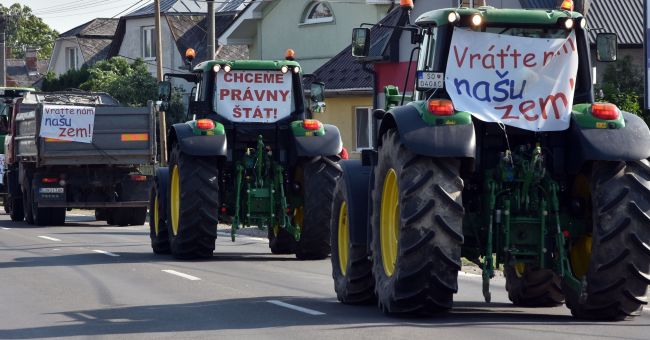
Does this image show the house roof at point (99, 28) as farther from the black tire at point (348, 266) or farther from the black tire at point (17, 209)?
the black tire at point (348, 266)

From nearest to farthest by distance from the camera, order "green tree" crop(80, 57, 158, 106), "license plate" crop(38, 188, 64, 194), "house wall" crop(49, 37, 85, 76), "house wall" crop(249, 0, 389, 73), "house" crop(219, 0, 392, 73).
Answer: "license plate" crop(38, 188, 64, 194)
"house wall" crop(249, 0, 389, 73)
"house" crop(219, 0, 392, 73)
"green tree" crop(80, 57, 158, 106)
"house wall" crop(49, 37, 85, 76)

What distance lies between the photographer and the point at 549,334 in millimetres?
11023

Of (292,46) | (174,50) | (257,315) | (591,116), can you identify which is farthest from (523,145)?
(174,50)

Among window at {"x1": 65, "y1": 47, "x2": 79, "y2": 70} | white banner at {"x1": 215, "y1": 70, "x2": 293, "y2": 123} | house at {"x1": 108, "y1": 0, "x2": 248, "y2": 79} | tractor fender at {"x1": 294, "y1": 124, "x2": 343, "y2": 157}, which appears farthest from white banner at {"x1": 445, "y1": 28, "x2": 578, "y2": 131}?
window at {"x1": 65, "y1": 47, "x2": 79, "y2": 70}

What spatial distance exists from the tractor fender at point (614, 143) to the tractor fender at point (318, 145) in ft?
26.1

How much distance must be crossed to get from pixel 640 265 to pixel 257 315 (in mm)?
3239

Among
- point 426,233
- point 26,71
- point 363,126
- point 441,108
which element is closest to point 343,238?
point 426,233

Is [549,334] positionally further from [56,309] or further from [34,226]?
[34,226]

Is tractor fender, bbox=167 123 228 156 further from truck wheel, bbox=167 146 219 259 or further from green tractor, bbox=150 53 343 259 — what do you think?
truck wheel, bbox=167 146 219 259

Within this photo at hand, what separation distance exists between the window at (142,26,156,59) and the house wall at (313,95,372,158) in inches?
957

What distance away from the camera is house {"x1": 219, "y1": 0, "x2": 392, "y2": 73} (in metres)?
48.3

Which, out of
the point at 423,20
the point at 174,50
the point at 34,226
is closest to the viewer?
the point at 423,20

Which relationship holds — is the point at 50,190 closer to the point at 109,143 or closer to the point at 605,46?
the point at 109,143

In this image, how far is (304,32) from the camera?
4991cm
